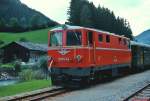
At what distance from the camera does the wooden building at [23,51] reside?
268ft

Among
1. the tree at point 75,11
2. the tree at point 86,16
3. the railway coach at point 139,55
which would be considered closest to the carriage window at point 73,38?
the railway coach at point 139,55

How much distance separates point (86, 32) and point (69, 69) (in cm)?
215

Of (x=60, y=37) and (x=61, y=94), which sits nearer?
(x=61, y=94)

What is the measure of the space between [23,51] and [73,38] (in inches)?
2437

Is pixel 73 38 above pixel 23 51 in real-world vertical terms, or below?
above

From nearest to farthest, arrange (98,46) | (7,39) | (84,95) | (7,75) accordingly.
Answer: (84,95)
(98,46)
(7,75)
(7,39)

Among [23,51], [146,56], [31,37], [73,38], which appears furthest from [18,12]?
[73,38]

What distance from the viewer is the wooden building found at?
8156 cm

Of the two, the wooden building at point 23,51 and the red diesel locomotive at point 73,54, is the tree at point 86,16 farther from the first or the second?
the red diesel locomotive at point 73,54

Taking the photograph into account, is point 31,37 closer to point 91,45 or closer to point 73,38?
point 91,45

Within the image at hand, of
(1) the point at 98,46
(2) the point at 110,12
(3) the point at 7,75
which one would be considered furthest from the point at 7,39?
(1) the point at 98,46

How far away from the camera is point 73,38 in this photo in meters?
22.0

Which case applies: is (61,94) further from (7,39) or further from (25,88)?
(7,39)

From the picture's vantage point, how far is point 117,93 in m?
19.1
